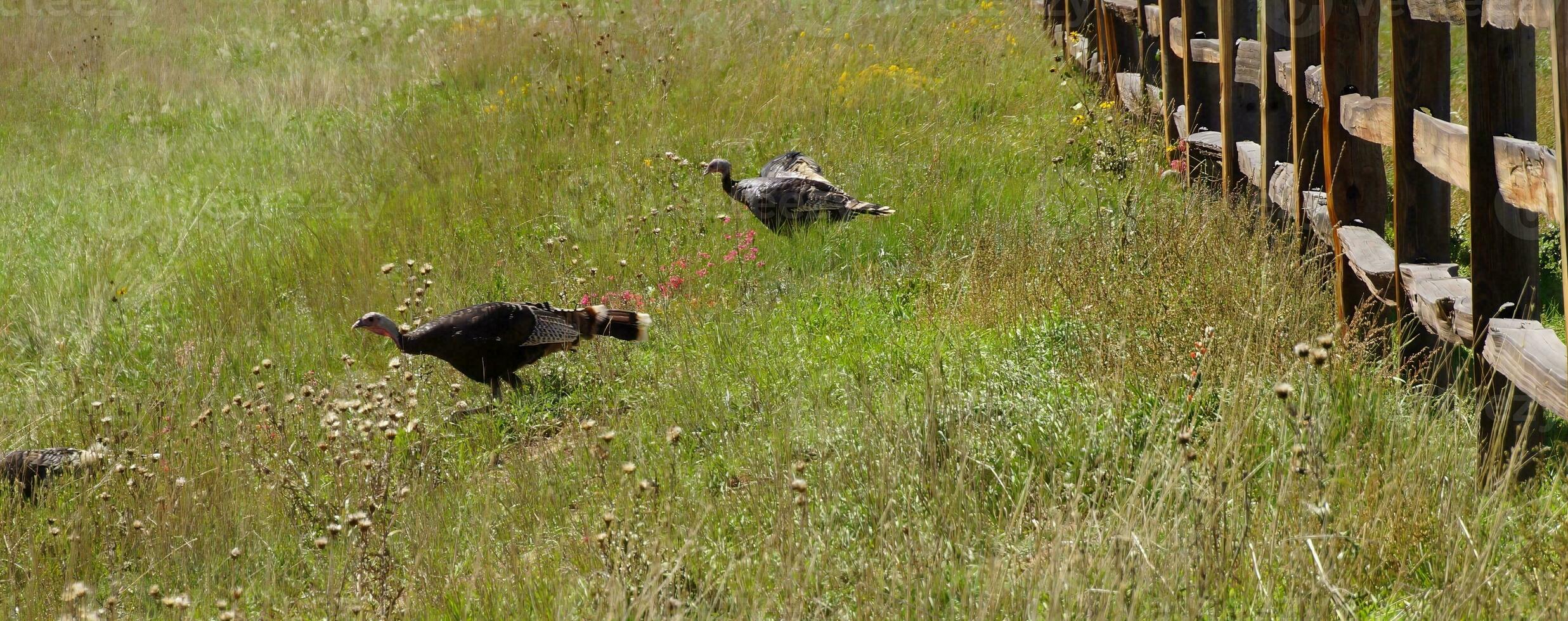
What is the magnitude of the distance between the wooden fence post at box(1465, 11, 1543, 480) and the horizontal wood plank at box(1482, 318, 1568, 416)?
7cm

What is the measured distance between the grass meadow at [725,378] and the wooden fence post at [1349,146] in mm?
174

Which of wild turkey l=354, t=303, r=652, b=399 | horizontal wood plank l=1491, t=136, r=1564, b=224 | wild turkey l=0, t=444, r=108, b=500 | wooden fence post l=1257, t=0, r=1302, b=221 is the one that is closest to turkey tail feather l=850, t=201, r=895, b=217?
wild turkey l=354, t=303, r=652, b=399

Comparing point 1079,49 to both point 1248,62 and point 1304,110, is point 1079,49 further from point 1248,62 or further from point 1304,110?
point 1304,110

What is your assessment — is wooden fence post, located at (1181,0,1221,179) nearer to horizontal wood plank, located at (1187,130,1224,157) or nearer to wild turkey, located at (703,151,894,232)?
horizontal wood plank, located at (1187,130,1224,157)

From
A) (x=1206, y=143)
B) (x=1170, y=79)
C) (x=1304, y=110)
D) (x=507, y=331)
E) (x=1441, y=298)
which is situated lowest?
(x=507, y=331)

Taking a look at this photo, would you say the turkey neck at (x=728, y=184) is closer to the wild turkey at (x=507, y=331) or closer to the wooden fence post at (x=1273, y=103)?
the wild turkey at (x=507, y=331)

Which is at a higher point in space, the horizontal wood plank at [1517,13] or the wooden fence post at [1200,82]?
the horizontal wood plank at [1517,13]

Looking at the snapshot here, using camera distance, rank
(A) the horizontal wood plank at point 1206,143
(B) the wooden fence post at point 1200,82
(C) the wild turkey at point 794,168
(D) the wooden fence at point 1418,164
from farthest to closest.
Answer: (C) the wild turkey at point 794,168 < (B) the wooden fence post at point 1200,82 < (A) the horizontal wood plank at point 1206,143 < (D) the wooden fence at point 1418,164

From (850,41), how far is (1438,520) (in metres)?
9.19

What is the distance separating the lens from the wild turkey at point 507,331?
611cm

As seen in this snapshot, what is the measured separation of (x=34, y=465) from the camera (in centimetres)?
551

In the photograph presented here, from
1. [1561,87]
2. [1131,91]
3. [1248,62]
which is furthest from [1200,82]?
[1561,87]

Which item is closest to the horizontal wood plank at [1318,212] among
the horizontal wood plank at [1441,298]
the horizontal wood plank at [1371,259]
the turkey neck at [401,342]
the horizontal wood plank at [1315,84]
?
the horizontal wood plank at [1371,259]

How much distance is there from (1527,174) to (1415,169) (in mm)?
1132
